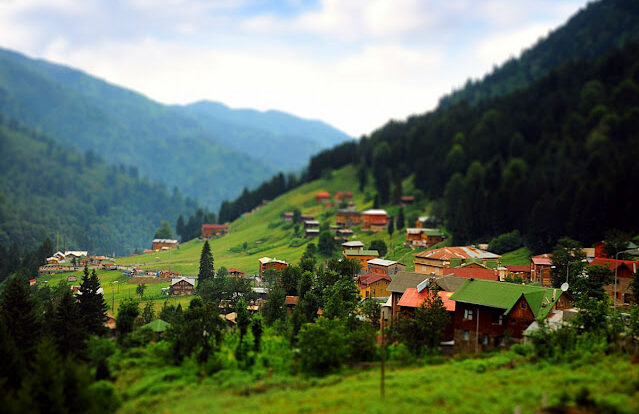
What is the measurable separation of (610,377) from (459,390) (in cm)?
873

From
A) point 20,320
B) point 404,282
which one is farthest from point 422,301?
point 20,320

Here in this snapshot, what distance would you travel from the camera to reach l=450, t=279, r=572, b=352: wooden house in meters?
44.5

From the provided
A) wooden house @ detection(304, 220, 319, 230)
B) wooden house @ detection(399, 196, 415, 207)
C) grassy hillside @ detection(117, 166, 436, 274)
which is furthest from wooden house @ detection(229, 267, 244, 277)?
wooden house @ detection(399, 196, 415, 207)

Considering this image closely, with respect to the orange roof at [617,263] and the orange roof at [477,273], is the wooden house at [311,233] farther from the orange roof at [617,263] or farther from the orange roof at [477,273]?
the orange roof at [617,263]

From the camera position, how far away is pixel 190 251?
12762cm

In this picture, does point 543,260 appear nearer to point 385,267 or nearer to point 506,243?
point 506,243

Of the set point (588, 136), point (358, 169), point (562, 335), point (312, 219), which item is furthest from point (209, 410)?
point (358, 169)

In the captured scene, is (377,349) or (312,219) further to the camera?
(312,219)

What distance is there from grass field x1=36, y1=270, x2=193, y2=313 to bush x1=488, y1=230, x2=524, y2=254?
51.4m

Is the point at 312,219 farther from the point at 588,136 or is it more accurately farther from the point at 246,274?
the point at 588,136

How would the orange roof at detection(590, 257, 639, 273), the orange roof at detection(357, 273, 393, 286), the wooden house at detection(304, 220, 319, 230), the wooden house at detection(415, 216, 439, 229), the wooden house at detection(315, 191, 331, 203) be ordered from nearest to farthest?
the orange roof at detection(590, 257, 639, 273) < the orange roof at detection(357, 273, 393, 286) < the wooden house at detection(415, 216, 439, 229) < the wooden house at detection(304, 220, 319, 230) < the wooden house at detection(315, 191, 331, 203)

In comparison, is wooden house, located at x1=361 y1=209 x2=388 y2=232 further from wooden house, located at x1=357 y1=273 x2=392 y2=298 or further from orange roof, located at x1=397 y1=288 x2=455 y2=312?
orange roof, located at x1=397 y1=288 x2=455 y2=312

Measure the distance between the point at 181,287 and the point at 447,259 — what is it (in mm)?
40774

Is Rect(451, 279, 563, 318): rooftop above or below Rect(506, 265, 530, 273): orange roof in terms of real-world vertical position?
below
